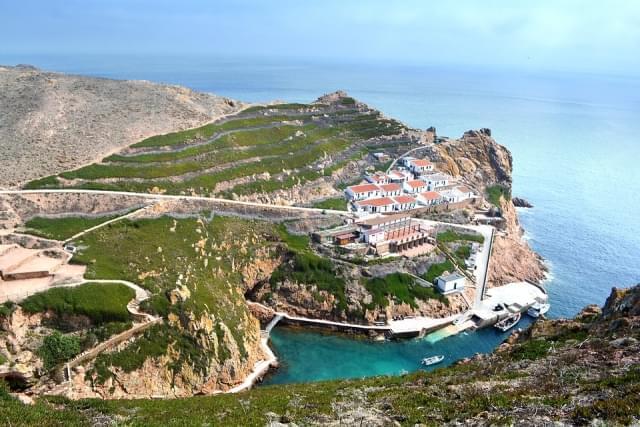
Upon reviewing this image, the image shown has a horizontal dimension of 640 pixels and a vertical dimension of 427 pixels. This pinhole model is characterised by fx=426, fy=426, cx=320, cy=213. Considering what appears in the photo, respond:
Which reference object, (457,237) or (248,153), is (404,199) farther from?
(248,153)

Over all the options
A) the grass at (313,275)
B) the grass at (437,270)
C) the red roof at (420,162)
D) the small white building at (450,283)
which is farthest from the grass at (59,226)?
the red roof at (420,162)

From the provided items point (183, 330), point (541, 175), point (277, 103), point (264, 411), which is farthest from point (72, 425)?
point (541, 175)

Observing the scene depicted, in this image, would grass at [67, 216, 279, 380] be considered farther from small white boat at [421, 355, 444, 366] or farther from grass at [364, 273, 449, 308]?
small white boat at [421, 355, 444, 366]

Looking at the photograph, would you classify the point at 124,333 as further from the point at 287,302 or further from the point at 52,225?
the point at 287,302

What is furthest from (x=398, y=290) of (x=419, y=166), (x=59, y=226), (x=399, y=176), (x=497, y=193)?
(x=497, y=193)

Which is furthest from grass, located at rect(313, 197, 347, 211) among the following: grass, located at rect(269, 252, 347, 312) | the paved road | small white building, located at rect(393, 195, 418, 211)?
grass, located at rect(269, 252, 347, 312)

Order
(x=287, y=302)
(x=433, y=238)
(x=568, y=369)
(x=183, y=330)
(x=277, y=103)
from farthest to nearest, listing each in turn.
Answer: (x=277, y=103) → (x=433, y=238) → (x=287, y=302) → (x=183, y=330) → (x=568, y=369)

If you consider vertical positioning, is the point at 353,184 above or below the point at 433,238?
above
